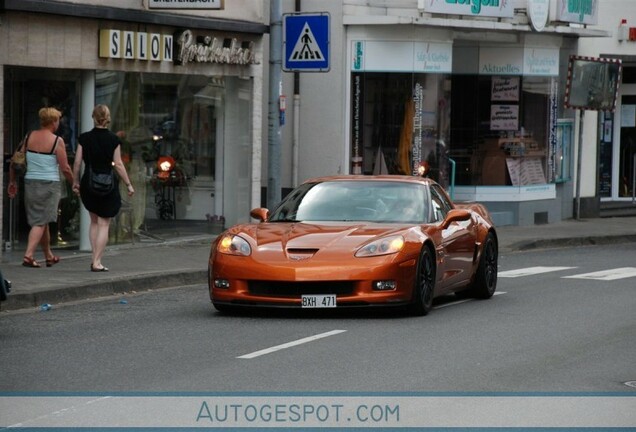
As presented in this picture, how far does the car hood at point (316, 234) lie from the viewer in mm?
13156

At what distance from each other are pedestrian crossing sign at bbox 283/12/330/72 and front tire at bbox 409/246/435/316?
248 inches

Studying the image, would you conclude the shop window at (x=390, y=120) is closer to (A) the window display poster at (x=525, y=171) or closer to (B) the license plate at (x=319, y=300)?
(A) the window display poster at (x=525, y=171)

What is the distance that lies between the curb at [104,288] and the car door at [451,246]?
11.6 feet

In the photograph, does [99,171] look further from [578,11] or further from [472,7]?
[578,11]

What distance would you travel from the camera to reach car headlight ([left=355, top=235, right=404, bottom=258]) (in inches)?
514

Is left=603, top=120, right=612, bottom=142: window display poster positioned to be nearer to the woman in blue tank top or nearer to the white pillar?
the white pillar

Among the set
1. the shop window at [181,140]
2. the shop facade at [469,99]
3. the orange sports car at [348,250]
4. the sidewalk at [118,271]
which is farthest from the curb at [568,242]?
the orange sports car at [348,250]

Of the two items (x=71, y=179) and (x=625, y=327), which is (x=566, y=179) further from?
(x=625, y=327)

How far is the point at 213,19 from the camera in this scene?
21.3m

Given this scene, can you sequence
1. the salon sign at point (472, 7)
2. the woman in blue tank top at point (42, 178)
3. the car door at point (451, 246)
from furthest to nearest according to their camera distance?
the salon sign at point (472, 7) < the woman in blue tank top at point (42, 178) < the car door at point (451, 246)

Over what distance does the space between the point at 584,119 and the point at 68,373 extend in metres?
23.3

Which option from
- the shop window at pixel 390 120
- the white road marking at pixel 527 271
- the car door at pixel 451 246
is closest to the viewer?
the car door at pixel 451 246

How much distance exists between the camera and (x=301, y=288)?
13.0 metres

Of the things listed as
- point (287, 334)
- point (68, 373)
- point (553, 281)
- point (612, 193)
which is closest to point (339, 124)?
point (553, 281)
